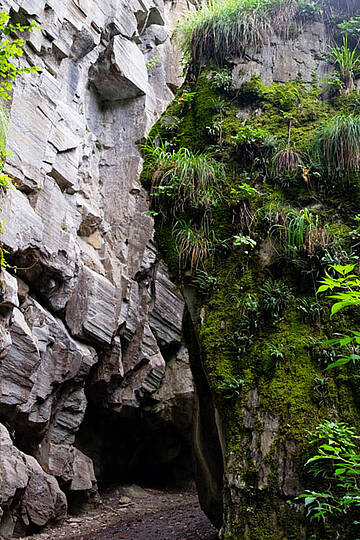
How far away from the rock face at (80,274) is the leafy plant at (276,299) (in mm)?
3356

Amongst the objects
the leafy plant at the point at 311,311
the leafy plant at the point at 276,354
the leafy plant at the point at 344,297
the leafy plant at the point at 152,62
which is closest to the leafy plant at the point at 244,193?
the leafy plant at the point at 311,311

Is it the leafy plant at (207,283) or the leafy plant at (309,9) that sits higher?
the leafy plant at (309,9)

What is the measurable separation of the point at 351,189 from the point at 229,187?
1365 mm

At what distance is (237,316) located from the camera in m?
4.64

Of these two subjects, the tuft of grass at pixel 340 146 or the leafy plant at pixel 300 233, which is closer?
the leafy plant at pixel 300 233

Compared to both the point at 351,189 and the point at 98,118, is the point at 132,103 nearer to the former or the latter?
the point at 98,118

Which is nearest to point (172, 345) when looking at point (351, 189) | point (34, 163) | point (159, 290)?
point (159, 290)

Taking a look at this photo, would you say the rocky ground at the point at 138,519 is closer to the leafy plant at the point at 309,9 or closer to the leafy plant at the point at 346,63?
the leafy plant at the point at 346,63

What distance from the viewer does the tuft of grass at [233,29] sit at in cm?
666

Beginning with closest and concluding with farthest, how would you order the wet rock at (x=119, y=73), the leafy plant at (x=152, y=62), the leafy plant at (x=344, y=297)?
1. the leafy plant at (x=344, y=297)
2. the wet rock at (x=119, y=73)
3. the leafy plant at (x=152, y=62)

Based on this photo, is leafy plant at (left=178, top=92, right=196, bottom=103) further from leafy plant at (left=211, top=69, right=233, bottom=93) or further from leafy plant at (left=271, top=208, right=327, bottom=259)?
leafy plant at (left=271, top=208, right=327, bottom=259)

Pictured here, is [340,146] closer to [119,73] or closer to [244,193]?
[244,193]

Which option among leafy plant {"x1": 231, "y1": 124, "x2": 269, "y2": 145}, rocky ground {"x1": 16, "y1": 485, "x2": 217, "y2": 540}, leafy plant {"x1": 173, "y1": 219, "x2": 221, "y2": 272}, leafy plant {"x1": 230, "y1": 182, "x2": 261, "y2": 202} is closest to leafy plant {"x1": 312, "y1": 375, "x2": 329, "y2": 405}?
leafy plant {"x1": 173, "y1": 219, "x2": 221, "y2": 272}

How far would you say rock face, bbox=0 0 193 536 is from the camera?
7.82 metres
